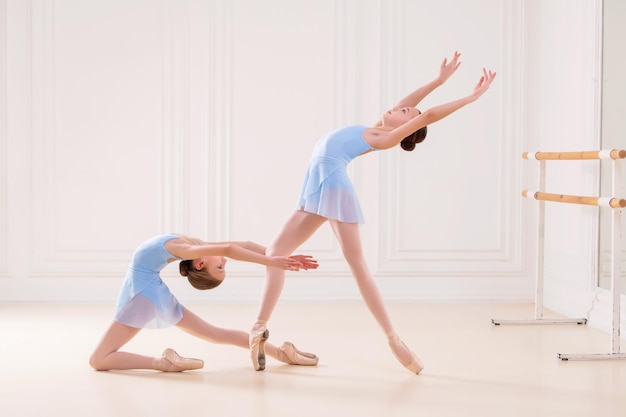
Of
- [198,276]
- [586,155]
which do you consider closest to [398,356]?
[198,276]

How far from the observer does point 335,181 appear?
3.14 metres

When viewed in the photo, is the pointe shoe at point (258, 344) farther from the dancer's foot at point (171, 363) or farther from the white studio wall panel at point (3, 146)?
the white studio wall panel at point (3, 146)

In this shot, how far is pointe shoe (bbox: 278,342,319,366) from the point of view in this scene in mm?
3248

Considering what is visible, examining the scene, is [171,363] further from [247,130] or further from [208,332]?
[247,130]

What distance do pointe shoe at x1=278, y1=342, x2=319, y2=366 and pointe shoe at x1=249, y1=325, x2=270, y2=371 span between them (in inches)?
5.1

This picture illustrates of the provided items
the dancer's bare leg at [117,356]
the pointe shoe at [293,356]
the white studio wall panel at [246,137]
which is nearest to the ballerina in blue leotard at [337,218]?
the pointe shoe at [293,356]

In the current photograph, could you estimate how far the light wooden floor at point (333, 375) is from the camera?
2650mm

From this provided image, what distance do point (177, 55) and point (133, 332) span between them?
2.33 meters

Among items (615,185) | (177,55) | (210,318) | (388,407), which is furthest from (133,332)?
(177,55)

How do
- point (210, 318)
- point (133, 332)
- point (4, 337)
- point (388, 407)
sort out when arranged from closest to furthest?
point (388, 407), point (133, 332), point (4, 337), point (210, 318)

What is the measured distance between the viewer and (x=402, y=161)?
5.08 meters

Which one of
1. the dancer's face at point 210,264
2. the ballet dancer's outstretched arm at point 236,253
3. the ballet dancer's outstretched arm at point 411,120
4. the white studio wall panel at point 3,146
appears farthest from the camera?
the white studio wall panel at point 3,146

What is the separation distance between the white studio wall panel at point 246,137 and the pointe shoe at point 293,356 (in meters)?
1.76

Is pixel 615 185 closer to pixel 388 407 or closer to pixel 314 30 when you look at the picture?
pixel 388 407
